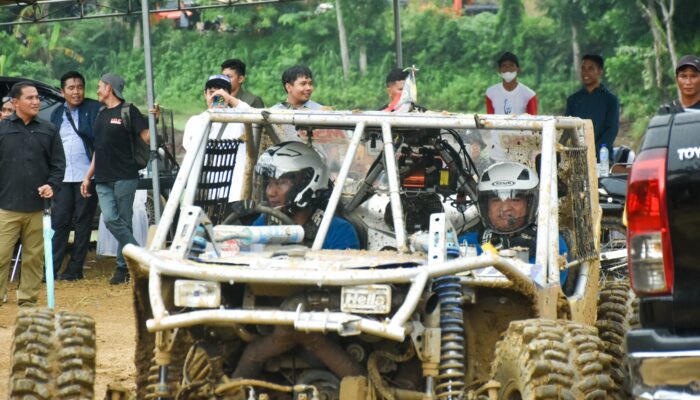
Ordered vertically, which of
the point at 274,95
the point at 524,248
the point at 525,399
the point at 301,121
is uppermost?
the point at 274,95

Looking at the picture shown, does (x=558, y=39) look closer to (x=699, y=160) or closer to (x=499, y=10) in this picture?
(x=499, y=10)

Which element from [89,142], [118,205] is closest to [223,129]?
[118,205]

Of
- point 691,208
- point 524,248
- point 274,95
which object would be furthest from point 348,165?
point 274,95

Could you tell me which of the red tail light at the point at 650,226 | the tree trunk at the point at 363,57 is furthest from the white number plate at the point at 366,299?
the tree trunk at the point at 363,57

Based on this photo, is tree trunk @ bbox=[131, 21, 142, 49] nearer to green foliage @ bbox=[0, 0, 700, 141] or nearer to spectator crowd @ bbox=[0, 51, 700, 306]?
green foliage @ bbox=[0, 0, 700, 141]

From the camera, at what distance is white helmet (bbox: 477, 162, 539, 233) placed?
7.91m

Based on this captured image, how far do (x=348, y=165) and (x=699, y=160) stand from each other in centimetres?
260

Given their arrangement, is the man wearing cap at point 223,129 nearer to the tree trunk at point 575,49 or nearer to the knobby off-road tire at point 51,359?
the knobby off-road tire at point 51,359

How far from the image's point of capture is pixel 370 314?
6.34m

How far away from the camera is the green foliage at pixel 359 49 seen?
1412 inches

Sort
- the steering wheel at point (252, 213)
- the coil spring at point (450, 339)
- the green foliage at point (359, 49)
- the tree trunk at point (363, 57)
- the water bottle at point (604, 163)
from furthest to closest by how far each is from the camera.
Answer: the tree trunk at point (363, 57), the green foliage at point (359, 49), the water bottle at point (604, 163), the steering wheel at point (252, 213), the coil spring at point (450, 339)

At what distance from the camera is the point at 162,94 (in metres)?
36.6

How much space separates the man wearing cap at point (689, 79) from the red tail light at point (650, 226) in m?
4.53

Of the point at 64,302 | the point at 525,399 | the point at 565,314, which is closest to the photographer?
the point at 525,399
